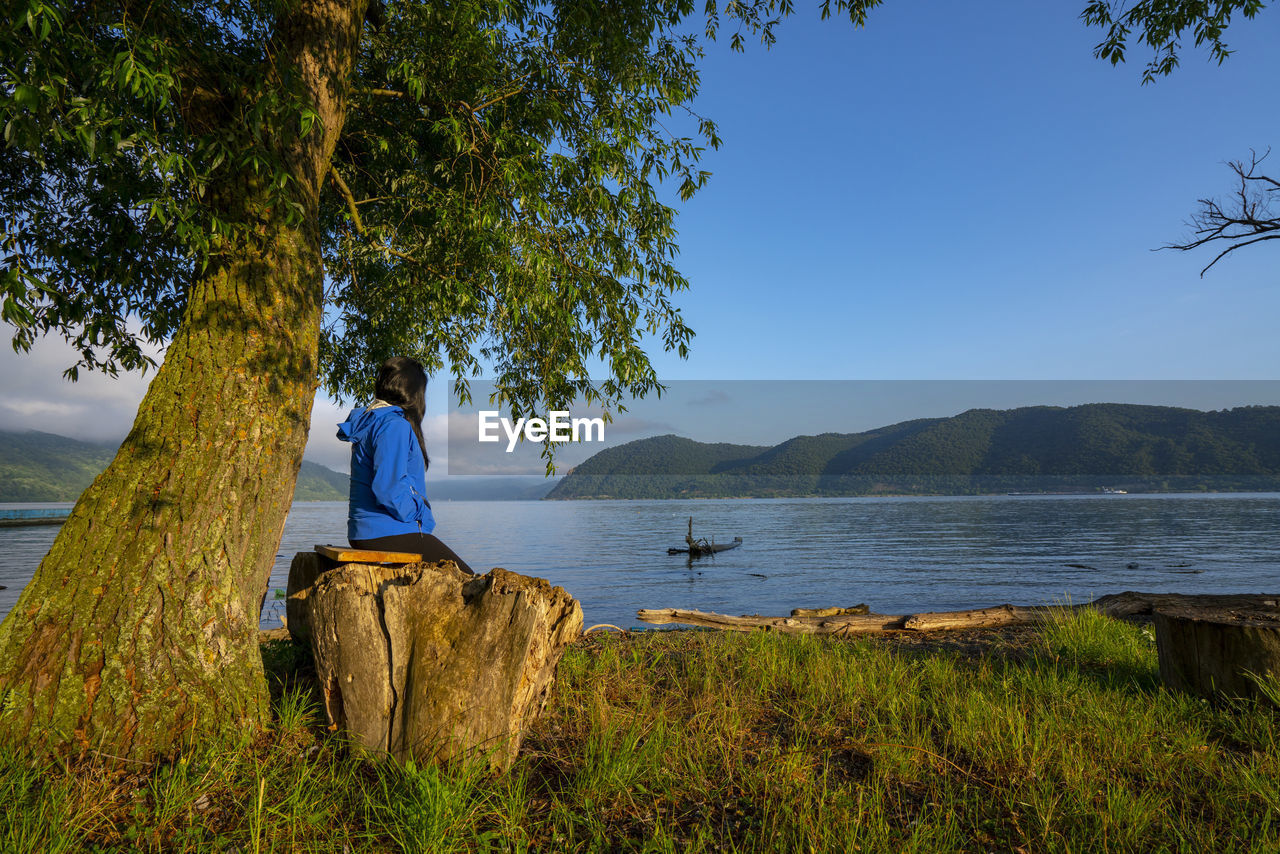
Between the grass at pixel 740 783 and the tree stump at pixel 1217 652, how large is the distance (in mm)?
152

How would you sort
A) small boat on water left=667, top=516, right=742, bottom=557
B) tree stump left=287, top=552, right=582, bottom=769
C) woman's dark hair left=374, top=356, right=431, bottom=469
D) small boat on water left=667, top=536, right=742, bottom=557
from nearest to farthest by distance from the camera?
tree stump left=287, top=552, right=582, bottom=769 < woman's dark hair left=374, top=356, right=431, bottom=469 < small boat on water left=667, top=516, right=742, bottom=557 < small boat on water left=667, top=536, right=742, bottom=557

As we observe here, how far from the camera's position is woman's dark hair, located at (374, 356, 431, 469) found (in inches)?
162

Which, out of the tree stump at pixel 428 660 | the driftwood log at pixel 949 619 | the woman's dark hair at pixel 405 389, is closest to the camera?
the tree stump at pixel 428 660

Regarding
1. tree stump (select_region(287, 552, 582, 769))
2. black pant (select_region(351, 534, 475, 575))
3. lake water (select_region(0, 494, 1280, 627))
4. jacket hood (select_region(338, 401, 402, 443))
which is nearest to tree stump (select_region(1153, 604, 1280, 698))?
tree stump (select_region(287, 552, 582, 769))

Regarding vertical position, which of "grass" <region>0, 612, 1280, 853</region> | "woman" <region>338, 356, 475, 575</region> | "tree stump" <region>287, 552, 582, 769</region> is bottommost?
"grass" <region>0, 612, 1280, 853</region>

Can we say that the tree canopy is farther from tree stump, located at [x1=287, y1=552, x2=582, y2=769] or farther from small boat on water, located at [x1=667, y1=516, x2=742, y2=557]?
small boat on water, located at [x1=667, y1=516, x2=742, y2=557]

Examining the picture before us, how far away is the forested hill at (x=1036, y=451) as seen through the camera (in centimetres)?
12200

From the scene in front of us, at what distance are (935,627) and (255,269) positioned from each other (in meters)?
7.21

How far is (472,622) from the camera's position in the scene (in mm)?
2955

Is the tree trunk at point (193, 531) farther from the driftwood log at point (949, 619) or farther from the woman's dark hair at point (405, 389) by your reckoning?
the driftwood log at point (949, 619)

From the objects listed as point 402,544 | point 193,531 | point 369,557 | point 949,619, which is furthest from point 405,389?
point 949,619

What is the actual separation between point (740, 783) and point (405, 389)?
9.83 feet

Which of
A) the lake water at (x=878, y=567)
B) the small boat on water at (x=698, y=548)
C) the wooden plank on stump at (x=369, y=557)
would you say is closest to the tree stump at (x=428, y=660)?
the wooden plank on stump at (x=369, y=557)

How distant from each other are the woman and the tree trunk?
1.25 ft
